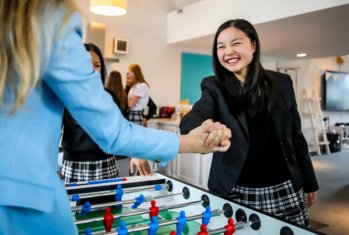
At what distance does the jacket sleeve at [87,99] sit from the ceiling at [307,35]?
280cm

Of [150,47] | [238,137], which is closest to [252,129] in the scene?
[238,137]

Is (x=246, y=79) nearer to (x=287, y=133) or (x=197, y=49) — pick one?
(x=287, y=133)

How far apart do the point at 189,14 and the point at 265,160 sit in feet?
12.2

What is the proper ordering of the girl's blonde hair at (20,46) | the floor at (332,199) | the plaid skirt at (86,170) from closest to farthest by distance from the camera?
the girl's blonde hair at (20,46)
the plaid skirt at (86,170)
the floor at (332,199)

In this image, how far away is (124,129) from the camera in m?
0.69

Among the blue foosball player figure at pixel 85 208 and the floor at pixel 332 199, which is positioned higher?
the blue foosball player figure at pixel 85 208

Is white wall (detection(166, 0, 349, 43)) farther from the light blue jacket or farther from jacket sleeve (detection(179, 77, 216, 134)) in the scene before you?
the light blue jacket

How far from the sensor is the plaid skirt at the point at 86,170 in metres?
1.94

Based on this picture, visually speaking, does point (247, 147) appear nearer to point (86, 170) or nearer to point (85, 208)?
point (85, 208)

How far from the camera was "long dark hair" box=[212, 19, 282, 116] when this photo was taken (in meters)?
1.48

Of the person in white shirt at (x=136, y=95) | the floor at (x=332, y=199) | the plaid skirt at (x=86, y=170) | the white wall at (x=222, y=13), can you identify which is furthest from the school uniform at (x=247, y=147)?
the person in white shirt at (x=136, y=95)

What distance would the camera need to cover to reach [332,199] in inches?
151

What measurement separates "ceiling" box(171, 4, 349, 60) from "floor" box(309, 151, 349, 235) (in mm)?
2024

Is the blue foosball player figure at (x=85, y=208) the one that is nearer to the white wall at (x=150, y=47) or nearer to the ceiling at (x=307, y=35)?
the ceiling at (x=307, y=35)
